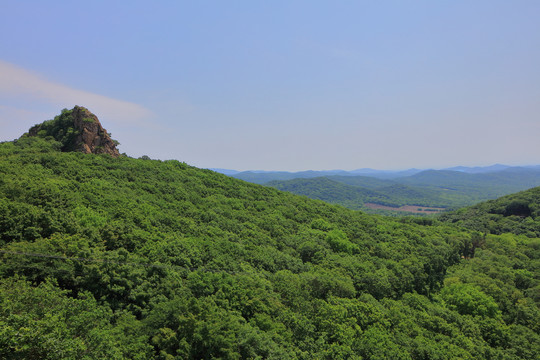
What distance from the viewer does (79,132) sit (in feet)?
169

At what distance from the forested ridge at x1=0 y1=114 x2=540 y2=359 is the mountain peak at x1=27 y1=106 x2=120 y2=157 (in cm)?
267

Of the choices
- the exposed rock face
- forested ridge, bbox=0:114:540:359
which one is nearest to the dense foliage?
forested ridge, bbox=0:114:540:359

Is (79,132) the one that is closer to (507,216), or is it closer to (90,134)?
(90,134)

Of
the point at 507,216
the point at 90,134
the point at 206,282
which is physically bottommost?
the point at 507,216

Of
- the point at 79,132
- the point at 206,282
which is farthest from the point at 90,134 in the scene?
the point at 206,282

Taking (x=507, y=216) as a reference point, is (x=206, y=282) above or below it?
above

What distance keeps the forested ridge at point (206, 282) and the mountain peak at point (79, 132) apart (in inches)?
105

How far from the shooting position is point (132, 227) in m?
28.7

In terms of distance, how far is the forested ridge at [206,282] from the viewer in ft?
53.8

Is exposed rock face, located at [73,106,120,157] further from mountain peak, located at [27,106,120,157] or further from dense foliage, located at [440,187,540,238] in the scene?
dense foliage, located at [440,187,540,238]

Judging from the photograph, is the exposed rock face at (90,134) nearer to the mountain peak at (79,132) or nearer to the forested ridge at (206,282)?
the mountain peak at (79,132)

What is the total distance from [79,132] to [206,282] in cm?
4591

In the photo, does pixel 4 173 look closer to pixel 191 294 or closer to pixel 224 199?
pixel 191 294

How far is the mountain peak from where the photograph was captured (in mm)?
51031
